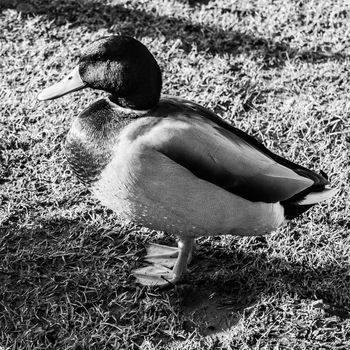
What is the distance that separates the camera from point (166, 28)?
4.54 m

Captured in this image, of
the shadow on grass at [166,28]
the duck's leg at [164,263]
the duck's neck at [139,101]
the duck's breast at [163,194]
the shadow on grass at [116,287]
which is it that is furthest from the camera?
the shadow on grass at [166,28]

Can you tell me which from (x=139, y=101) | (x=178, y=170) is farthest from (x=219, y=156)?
(x=139, y=101)

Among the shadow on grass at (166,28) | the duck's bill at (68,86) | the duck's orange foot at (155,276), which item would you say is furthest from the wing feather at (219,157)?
the shadow on grass at (166,28)

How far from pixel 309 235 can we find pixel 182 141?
3.57ft

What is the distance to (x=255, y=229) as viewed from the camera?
9.21 feet

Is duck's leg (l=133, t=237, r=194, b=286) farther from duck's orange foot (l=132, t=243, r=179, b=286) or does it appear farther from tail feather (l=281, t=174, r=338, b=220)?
tail feather (l=281, t=174, r=338, b=220)

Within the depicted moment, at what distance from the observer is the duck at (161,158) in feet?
8.14

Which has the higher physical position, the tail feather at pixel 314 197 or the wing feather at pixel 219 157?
the wing feather at pixel 219 157

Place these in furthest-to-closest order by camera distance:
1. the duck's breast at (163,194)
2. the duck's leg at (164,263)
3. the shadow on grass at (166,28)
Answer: the shadow on grass at (166,28), the duck's leg at (164,263), the duck's breast at (163,194)

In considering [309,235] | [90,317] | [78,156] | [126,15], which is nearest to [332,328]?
[309,235]

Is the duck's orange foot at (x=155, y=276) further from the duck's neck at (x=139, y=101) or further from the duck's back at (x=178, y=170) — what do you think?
the duck's neck at (x=139, y=101)

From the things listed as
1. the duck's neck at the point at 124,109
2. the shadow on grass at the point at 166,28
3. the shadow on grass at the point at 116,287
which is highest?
the duck's neck at the point at 124,109

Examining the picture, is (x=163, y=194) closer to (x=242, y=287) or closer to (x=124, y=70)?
(x=124, y=70)

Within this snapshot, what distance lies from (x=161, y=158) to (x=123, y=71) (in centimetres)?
42
